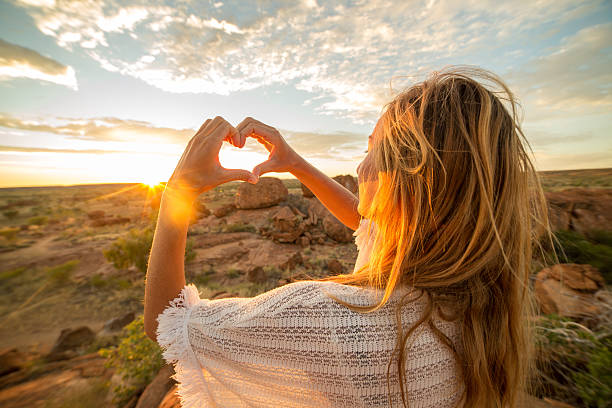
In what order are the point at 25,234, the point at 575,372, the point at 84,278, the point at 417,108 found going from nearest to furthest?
the point at 417,108
the point at 575,372
the point at 84,278
the point at 25,234

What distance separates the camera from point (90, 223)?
18.7 meters

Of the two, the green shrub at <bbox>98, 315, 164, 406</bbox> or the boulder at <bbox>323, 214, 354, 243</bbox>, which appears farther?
the boulder at <bbox>323, 214, 354, 243</bbox>

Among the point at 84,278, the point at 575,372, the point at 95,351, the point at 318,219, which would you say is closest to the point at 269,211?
the point at 318,219

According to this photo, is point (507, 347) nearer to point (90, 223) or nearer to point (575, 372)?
point (575, 372)

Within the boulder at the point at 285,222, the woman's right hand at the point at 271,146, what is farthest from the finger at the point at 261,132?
the boulder at the point at 285,222

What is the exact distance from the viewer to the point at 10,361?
3.71 metres

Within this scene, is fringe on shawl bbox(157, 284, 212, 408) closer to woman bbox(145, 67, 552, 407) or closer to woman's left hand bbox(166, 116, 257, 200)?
woman bbox(145, 67, 552, 407)

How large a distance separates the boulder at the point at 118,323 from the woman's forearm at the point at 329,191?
17.2ft

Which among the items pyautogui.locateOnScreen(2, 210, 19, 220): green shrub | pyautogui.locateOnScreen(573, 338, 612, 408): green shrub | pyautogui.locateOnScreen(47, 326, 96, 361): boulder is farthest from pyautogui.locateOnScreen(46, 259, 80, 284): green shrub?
pyautogui.locateOnScreen(2, 210, 19, 220): green shrub

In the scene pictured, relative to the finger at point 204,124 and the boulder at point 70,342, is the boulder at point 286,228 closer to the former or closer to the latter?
the boulder at point 70,342

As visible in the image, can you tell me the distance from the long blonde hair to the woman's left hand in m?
0.68

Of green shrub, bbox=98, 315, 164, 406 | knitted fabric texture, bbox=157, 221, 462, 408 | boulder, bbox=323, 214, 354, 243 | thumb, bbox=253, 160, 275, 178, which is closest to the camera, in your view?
knitted fabric texture, bbox=157, 221, 462, 408

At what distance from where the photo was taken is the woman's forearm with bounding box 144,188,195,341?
94 cm

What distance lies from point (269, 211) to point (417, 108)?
15.8m
